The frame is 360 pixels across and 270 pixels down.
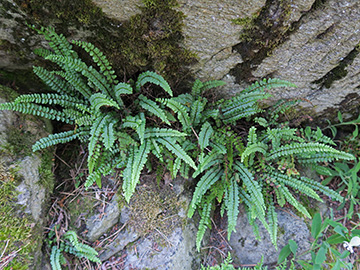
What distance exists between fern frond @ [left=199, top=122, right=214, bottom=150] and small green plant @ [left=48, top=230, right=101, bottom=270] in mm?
2138

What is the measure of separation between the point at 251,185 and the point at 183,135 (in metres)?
1.33

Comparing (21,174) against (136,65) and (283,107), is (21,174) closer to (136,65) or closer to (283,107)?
(136,65)

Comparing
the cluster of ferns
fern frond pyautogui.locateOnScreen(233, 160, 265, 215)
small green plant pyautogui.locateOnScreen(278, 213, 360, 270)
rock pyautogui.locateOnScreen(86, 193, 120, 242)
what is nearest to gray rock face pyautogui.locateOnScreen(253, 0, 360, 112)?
the cluster of ferns

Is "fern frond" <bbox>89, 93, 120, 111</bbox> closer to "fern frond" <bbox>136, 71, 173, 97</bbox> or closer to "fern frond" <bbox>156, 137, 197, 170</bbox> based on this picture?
"fern frond" <bbox>136, 71, 173, 97</bbox>

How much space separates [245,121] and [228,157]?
0.87 metres

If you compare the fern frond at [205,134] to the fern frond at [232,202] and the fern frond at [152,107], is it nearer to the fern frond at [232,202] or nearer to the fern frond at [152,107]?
the fern frond at [152,107]

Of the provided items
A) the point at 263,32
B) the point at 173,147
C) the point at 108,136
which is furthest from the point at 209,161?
the point at 263,32

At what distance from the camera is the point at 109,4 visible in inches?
117

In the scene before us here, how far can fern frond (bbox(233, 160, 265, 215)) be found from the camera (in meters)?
3.62

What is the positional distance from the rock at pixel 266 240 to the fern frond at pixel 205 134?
1.86 m

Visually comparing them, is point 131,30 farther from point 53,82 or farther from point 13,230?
point 13,230

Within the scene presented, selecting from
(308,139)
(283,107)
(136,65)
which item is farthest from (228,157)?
(136,65)

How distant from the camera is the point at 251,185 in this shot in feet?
12.3

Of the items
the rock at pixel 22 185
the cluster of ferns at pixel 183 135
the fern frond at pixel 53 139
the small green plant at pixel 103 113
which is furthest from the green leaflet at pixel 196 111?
the rock at pixel 22 185
